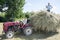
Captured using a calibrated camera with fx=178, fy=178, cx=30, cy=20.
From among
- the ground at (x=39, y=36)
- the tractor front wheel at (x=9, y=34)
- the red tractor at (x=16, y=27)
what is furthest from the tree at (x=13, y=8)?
the tractor front wheel at (x=9, y=34)

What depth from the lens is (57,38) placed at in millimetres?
12383

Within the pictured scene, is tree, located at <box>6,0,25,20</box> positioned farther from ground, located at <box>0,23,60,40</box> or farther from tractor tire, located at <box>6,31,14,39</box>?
tractor tire, located at <box>6,31,14,39</box>

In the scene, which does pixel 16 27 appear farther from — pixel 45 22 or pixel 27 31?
pixel 45 22

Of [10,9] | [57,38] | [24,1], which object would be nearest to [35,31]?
[57,38]

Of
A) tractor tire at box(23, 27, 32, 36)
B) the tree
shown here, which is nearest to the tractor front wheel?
tractor tire at box(23, 27, 32, 36)

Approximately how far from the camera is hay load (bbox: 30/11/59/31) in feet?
42.1

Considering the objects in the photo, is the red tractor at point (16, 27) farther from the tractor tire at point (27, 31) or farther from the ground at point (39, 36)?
the ground at point (39, 36)

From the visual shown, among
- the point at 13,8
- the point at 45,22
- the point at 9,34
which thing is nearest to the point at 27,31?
the point at 9,34

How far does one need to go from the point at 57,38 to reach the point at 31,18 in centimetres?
251

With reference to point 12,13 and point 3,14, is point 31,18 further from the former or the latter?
point 3,14

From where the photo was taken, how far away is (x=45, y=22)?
1286 centimetres

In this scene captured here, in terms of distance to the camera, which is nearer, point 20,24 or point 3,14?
point 20,24


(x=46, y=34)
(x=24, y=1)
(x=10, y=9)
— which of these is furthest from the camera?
(x=24, y=1)

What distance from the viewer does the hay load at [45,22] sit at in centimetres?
1284
